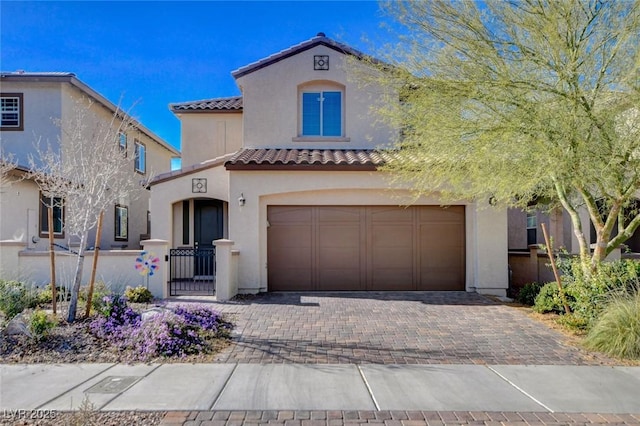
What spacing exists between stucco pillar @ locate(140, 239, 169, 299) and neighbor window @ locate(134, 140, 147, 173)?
12074mm

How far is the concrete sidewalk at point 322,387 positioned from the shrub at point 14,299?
2.40 metres

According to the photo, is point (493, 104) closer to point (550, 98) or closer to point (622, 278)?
point (550, 98)

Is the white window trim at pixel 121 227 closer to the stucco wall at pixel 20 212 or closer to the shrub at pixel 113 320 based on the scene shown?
the stucco wall at pixel 20 212

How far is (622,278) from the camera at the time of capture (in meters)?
8.77

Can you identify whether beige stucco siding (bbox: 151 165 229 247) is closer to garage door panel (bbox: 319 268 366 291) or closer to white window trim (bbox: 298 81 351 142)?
white window trim (bbox: 298 81 351 142)

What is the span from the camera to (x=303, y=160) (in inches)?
508

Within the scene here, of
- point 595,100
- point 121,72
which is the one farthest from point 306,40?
point 595,100

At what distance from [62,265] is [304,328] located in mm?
6792

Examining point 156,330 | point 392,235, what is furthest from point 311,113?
point 156,330

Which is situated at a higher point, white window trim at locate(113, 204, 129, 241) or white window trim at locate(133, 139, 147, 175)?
white window trim at locate(133, 139, 147, 175)

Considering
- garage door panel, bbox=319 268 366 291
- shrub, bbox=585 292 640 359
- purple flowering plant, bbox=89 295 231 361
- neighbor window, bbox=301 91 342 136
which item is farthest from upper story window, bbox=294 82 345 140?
shrub, bbox=585 292 640 359

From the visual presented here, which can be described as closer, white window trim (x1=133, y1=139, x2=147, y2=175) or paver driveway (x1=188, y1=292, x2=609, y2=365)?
paver driveway (x1=188, y1=292, x2=609, y2=365)

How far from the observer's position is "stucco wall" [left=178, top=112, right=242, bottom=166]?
57.2ft

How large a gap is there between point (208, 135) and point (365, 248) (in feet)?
27.6
